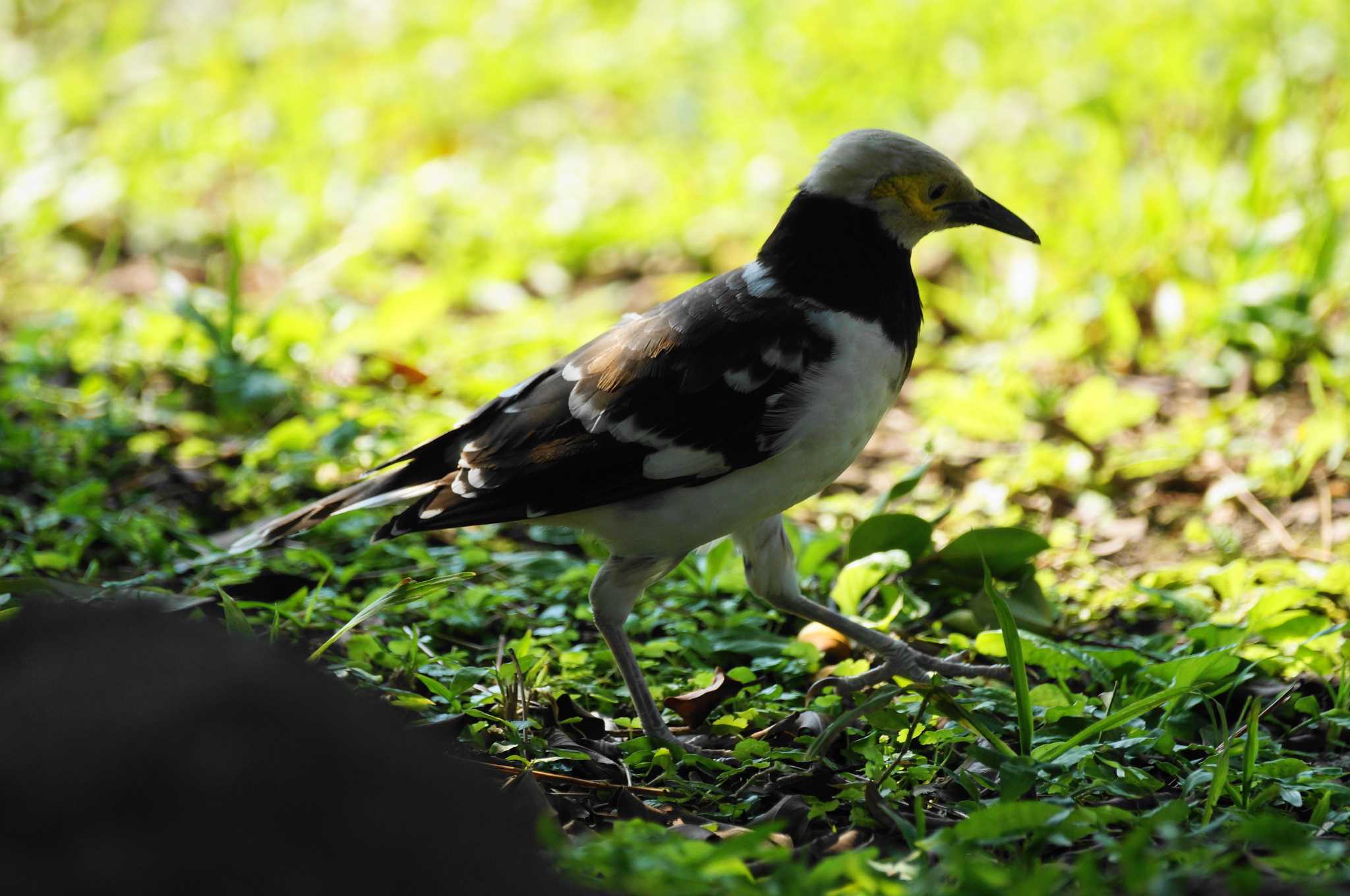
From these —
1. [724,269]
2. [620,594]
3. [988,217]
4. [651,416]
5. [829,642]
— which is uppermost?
[988,217]

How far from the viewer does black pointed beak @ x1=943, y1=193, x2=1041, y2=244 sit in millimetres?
3650

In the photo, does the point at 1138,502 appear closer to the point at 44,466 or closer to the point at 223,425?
the point at 223,425

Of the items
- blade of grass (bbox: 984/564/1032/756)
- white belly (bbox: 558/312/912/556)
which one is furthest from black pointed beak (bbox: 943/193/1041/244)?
blade of grass (bbox: 984/564/1032/756)

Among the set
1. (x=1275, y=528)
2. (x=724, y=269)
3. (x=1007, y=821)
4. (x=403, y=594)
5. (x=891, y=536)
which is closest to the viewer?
(x=1007, y=821)

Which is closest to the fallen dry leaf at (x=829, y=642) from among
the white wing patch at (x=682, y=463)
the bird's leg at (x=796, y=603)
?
the bird's leg at (x=796, y=603)

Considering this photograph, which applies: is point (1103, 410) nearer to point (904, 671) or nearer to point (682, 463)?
point (904, 671)

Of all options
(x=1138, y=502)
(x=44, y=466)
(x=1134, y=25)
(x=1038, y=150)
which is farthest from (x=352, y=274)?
(x=1134, y=25)

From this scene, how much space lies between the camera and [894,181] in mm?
3523

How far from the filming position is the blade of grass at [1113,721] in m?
2.92

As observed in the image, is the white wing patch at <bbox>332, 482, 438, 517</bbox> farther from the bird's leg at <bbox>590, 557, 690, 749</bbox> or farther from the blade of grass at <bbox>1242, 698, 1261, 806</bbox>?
the blade of grass at <bbox>1242, 698, 1261, 806</bbox>

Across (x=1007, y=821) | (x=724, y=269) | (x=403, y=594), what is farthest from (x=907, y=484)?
(x=724, y=269)

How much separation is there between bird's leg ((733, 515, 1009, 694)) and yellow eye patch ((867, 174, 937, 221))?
3.09 ft

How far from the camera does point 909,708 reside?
342cm

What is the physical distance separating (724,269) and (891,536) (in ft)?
9.89
